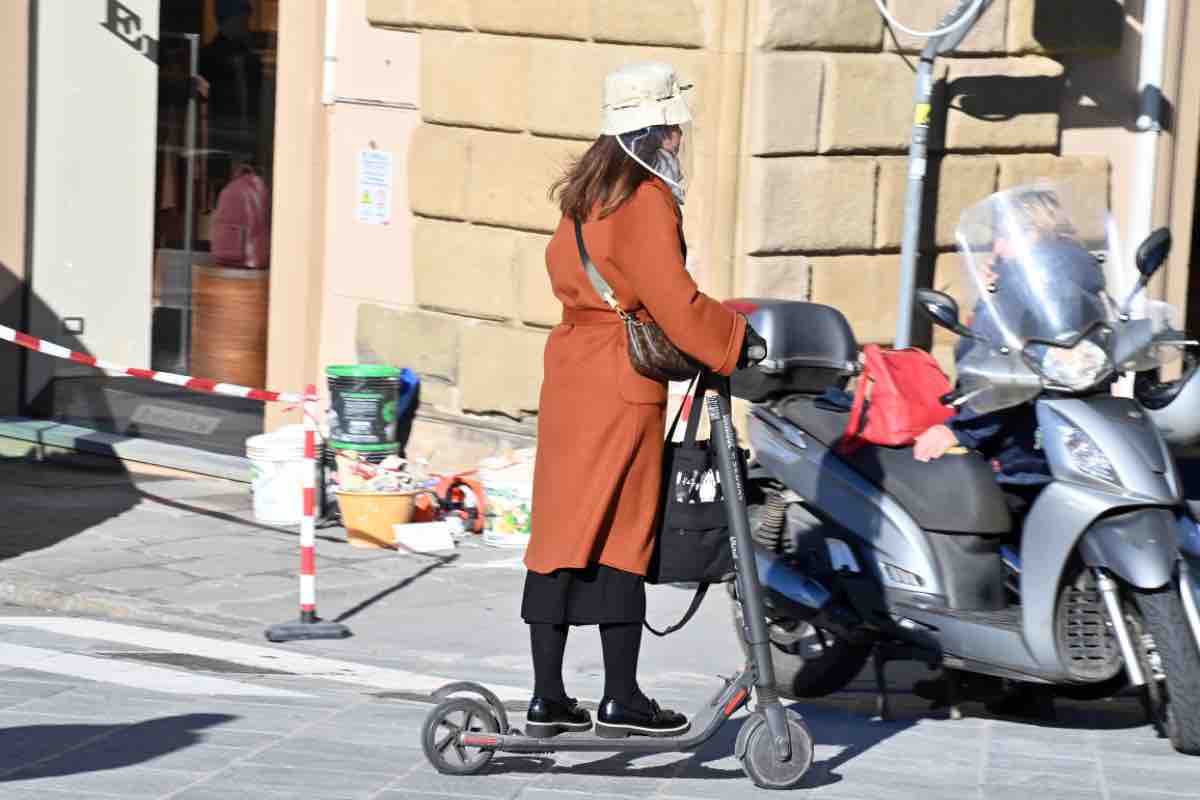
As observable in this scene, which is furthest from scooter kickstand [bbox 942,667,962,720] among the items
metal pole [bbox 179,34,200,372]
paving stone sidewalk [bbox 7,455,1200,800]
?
metal pole [bbox 179,34,200,372]

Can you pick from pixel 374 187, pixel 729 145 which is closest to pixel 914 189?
pixel 729 145

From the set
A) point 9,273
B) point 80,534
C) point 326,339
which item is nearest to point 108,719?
point 80,534

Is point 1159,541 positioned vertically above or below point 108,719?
above

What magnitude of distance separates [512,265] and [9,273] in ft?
11.1

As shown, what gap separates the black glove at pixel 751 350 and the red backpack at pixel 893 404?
1.23 m

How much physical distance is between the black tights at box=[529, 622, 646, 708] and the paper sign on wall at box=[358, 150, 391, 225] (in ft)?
17.7

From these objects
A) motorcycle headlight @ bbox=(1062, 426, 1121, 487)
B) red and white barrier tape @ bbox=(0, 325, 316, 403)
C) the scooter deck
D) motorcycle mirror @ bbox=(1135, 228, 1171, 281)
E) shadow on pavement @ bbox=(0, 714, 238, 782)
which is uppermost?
motorcycle mirror @ bbox=(1135, 228, 1171, 281)

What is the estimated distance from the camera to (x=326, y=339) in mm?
10703

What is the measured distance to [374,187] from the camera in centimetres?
1041

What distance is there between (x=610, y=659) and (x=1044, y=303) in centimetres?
181

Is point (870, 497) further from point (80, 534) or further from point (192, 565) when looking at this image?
point (80, 534)

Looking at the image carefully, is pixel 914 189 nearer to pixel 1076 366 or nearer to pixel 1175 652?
pixel 1076 366

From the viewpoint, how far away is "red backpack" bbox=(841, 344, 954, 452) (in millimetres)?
6230

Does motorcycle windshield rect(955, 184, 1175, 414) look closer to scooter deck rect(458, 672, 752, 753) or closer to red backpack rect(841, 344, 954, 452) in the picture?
red backpack rect(841, 344, 954, 452)
